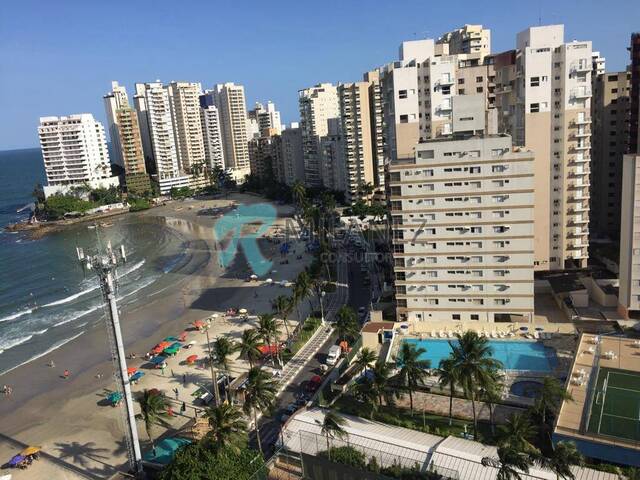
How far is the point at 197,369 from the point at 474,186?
2841 cm

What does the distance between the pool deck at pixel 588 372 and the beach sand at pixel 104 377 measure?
25.2 metres

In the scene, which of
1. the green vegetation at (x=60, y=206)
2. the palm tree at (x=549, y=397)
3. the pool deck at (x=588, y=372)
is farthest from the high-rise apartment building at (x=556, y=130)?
the green vegetation at (x=60, y=206)

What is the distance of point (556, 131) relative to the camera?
53219 mm

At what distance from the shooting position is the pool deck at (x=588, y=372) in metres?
26.8

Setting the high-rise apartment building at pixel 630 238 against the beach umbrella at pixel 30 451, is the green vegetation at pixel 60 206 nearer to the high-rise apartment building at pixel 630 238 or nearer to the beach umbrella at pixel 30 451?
the beach umbrella at pixel 30 451

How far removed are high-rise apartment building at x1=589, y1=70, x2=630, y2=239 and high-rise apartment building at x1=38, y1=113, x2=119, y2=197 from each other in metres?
127

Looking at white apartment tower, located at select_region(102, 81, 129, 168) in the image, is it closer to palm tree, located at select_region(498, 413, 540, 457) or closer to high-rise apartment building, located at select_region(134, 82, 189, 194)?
high-rise apartment building, located at select_region(134, 82, 189, 194)

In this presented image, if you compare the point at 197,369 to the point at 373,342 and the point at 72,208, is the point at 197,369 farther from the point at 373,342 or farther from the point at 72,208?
the point at 72,208

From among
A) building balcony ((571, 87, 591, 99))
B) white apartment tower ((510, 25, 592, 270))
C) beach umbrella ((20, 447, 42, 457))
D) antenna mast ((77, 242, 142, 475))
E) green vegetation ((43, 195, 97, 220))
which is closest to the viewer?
antenna mast ((77, 242, 142, 475))

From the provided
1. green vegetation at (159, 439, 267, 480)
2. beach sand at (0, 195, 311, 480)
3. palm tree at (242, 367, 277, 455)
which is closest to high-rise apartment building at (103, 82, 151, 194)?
beach sand at (0, 195, 311, 480)

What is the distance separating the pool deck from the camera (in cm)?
2681

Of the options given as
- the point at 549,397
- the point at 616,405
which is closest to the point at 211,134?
the point at 549,397

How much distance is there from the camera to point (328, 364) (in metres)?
43.3

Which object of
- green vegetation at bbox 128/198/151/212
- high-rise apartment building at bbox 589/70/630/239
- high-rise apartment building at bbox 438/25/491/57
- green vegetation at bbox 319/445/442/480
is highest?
high-rise apartment building at bbox 438/25/491/57
